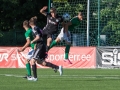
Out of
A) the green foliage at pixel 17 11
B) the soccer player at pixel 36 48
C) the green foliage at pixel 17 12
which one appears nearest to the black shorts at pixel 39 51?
the soccer player at pixel 36 48

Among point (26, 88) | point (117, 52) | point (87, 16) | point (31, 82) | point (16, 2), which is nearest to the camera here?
point (26, 88)

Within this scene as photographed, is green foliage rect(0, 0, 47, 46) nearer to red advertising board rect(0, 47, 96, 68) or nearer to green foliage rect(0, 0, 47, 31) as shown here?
green foliage rect(0, 0, 47, 31)

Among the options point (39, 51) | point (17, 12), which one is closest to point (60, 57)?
point (39, 51)

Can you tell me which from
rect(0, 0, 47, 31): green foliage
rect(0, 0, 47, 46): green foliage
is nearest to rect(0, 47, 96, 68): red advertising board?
rect(0, 0, 47, 46): green foliage

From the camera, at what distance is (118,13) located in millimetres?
34125

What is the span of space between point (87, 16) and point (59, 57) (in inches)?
134

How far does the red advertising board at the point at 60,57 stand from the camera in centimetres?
3119

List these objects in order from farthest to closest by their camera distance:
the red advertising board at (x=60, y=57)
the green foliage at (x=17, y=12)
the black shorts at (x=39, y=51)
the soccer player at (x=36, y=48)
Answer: the green foliage at (x=17, y=12) < the red advertising board at (x=60, y=57) < the black shorts at (x=39, y=51) < the soccer player at (x=36, y=48)

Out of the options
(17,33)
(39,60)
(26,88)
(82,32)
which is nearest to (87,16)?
(82,32)

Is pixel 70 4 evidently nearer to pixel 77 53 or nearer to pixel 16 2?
pixel 77 53

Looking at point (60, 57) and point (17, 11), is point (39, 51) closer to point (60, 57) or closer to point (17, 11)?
point (60, 57)

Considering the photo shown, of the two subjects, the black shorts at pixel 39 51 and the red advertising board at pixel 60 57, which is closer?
the black shorts at pixel 39 51

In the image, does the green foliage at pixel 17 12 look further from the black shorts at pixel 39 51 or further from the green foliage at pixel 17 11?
the black shorts at pixel 39 51

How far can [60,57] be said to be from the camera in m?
31.3
